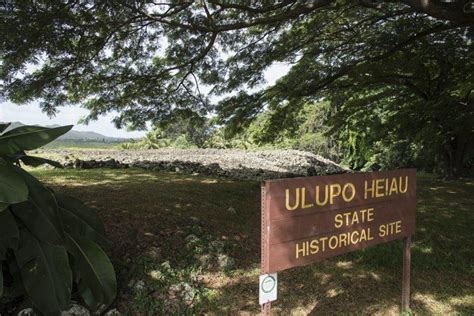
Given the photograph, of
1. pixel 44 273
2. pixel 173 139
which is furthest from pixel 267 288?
pixel 173 139

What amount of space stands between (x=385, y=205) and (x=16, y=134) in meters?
3.10

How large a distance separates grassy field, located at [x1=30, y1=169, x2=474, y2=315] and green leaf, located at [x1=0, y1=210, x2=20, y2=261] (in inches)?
49.1

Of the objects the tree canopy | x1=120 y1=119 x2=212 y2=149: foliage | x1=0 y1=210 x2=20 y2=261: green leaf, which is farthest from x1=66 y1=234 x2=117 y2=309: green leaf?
x1=120 y1=119 x2=212 y2=149: foliage

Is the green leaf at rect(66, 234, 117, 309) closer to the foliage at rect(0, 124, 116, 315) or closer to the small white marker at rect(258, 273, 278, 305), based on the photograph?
the foliage at rect(0, 124, 116, 315)

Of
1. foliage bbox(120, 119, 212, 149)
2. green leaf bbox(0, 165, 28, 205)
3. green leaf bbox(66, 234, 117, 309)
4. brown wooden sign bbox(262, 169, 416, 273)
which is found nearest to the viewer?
green leaf bbox(0, 165, 28, 205)

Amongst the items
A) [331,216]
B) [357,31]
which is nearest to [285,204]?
[331,216]

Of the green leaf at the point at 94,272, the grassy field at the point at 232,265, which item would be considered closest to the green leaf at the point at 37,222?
the green leaf at the point at 94,272

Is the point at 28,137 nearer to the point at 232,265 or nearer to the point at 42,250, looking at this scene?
the point at 42,250

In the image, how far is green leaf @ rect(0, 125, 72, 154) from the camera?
2875 mm

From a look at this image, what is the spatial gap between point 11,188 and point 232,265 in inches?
107

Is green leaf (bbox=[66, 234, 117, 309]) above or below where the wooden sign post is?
below

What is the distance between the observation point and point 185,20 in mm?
6629

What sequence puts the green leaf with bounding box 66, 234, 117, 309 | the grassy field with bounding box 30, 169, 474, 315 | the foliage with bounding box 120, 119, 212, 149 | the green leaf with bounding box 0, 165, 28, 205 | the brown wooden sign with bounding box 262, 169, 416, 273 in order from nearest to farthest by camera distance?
the green leaf with bounding box 0, 165, 28, 205, the brown wooden sign with bounding box 262, 169, 416, 273, the green leaf with bounding box 66, 234, 117, 309, the grassy field with bounding box 30, 169, 474, 315, the foliage with bounding box 120, 119, 212, 149

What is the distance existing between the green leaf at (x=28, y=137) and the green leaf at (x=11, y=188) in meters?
0.34
